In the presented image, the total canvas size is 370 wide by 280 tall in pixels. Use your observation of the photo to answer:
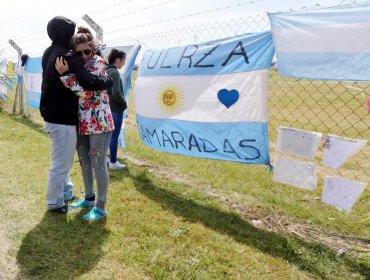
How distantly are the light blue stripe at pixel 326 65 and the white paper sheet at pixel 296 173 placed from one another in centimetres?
78

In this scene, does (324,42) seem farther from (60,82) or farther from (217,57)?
(60,82)

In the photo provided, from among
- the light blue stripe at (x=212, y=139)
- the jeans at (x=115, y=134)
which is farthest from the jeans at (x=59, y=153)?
the jeans at (x=115, y=134)

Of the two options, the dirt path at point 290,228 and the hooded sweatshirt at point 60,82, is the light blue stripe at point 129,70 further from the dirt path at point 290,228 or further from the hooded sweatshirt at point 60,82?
the hooded sweatshirt at point 60,82

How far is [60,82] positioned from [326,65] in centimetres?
221

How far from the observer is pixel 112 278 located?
9.12 ft

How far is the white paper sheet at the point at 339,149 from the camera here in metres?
3.00

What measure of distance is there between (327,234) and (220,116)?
5.06 ft

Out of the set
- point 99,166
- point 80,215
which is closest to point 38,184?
point 80,215

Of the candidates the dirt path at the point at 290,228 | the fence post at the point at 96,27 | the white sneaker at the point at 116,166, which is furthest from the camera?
the fence post at the point at 96,27

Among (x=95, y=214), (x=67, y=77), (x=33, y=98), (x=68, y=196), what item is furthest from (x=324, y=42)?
(x=33, y=98)

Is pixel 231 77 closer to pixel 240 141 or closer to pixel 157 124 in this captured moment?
pixel 240 141

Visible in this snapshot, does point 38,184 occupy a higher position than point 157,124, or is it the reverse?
point 157,124

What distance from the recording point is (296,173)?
3443mm

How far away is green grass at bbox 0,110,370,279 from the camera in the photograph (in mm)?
2914
